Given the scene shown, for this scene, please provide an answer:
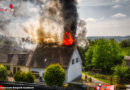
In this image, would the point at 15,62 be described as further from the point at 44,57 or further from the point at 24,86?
the point at 24,86

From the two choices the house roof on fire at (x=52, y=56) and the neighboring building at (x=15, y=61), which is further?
the neighboring building at (x=15, y=61)

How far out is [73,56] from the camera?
33.3 meters

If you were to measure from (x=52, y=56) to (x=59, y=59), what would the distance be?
1.87 m

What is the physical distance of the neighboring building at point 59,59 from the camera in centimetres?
3164

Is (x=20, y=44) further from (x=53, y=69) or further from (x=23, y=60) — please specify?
(x=53, y=69)

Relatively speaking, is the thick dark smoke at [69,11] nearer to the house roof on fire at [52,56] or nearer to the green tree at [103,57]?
the house roof on fire at [52,56]

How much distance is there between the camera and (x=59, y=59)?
1278 inches

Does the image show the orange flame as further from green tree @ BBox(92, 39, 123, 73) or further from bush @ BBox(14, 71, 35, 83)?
bush @ BBox(14, 71, 35, 83)

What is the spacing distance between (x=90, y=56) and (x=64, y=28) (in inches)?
696

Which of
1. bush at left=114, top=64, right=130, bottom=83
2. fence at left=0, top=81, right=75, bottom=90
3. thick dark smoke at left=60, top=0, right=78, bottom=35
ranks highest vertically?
thick dark smoke at left=60, top=0, right=78, bottom=35

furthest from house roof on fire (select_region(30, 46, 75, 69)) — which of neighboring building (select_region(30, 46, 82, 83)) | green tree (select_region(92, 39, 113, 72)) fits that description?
green tree (select_region(92, 39, 113, 72))

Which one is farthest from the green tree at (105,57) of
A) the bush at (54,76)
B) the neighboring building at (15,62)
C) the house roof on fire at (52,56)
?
the bush at (54,76)

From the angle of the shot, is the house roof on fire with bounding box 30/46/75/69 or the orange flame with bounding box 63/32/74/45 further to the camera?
the orange flame with bounding box 63/32/74/45

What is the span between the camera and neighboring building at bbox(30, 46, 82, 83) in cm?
3164
